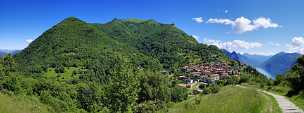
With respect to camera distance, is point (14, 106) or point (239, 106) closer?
point (239, 106)

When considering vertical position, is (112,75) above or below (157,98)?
above

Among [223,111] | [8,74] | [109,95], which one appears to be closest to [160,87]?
[8,74]

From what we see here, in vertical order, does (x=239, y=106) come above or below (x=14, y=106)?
above

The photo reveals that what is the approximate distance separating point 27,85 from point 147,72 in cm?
4749

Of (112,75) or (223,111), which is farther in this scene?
(112,75)

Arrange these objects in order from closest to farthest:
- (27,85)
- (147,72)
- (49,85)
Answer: (147,72) → (27,85) → (49,85)

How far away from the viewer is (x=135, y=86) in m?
52.0

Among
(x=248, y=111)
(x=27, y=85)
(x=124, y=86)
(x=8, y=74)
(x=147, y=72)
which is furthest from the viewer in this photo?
(x=27, y=85)

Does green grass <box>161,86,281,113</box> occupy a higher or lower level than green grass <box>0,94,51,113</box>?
higher

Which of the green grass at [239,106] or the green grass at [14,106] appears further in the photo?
the green grass at [14,106]

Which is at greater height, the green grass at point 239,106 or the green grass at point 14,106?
the green grass at point 239,106

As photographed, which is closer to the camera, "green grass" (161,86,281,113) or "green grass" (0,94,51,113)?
"green grass" (161,86,281,113)

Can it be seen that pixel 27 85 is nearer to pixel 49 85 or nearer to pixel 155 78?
pixel 49 85

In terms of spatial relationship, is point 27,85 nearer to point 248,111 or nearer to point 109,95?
point 109,95
